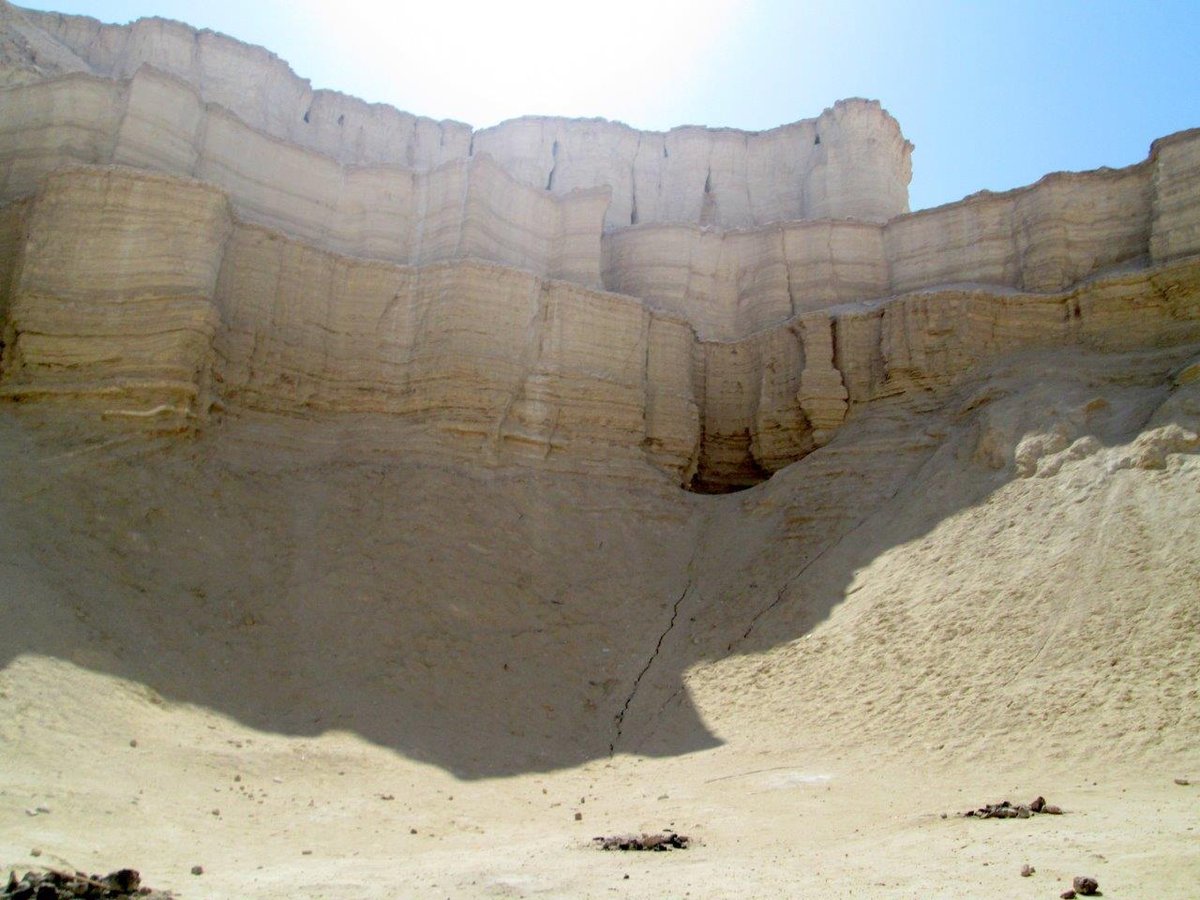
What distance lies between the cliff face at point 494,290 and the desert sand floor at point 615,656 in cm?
108

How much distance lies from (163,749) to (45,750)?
1.16 m

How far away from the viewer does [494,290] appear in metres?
20.0

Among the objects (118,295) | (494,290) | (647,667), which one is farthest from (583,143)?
(647,667)

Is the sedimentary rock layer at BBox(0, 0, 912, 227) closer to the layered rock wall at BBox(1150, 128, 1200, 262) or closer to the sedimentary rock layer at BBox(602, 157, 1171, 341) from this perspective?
the sedimentary rock layer at BBox(602, 157, 1171, 341)

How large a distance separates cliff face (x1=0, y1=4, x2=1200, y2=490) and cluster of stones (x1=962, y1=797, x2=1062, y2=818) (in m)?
12.2

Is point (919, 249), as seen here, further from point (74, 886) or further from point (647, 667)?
point (74, 886)

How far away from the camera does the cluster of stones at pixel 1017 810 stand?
7.88 metres

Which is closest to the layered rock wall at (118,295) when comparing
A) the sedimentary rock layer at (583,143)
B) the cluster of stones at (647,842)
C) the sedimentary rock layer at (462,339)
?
the sedimentary rock layer at (462,339)

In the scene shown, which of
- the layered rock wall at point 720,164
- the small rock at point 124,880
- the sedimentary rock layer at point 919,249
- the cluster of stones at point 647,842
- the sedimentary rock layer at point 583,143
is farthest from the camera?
the layered rock wall at point 720,164

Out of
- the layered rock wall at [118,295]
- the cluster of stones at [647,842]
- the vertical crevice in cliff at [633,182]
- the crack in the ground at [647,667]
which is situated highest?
the vertical crevice in cliff at [633,182]

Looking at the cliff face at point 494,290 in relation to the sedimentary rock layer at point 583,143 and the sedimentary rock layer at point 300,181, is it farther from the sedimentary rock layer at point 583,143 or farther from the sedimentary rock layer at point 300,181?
the sedimentary rock layer at point 583,143

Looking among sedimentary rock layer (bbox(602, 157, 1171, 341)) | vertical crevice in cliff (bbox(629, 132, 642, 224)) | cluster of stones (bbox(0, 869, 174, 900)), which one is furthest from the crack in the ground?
vertical crevice in cliff (bbox(629, 132, 642, 224))

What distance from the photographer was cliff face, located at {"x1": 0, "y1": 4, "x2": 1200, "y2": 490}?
662 inches

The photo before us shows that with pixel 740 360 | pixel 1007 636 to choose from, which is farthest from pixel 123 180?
pixel 1007 636
